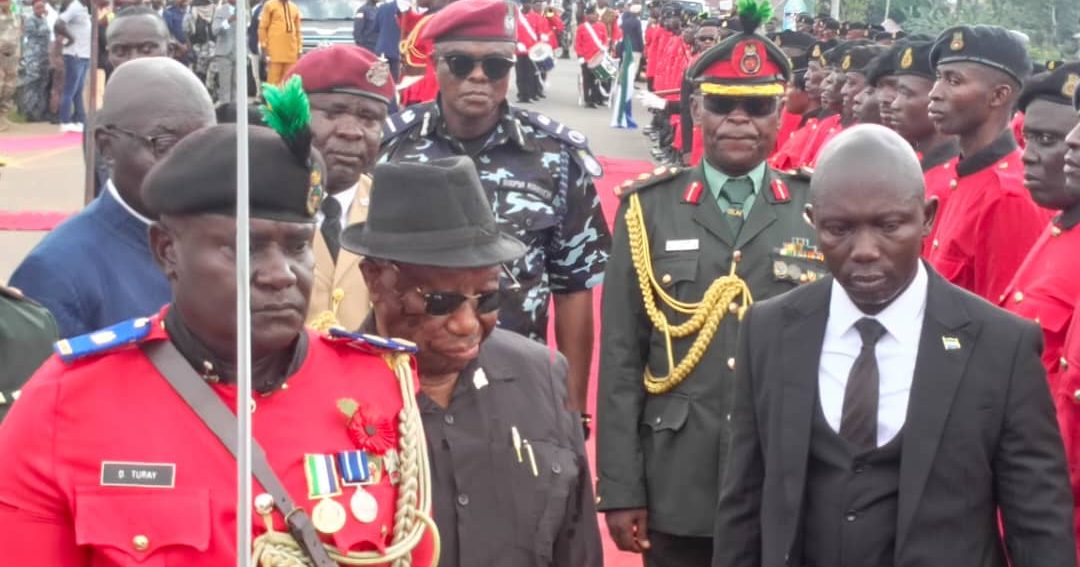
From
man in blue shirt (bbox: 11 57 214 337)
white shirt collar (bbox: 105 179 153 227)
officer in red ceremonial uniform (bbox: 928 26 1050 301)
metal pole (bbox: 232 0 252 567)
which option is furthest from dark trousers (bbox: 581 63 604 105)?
metal pole (bbox: 232 0 252 567)

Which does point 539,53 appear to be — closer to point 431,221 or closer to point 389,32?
point 389,32

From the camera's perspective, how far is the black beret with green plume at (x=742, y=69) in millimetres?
5418

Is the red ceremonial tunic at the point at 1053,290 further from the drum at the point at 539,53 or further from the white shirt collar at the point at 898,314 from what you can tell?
the drum at the point at 539,53

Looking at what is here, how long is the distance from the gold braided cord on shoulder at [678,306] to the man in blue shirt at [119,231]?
135 cm

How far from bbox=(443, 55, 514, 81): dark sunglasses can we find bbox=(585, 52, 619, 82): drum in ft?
83.2

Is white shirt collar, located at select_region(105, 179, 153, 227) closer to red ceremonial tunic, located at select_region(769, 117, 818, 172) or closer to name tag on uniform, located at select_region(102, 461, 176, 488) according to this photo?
name tag on uniform, located at select_region(102, 461, 176, 488)

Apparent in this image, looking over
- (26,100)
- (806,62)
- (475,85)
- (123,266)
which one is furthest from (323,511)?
(26,100)

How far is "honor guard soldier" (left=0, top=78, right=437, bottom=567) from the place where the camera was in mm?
2719

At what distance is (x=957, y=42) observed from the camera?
21.7ft

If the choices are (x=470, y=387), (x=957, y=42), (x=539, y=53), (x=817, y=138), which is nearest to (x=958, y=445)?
(x=470, y=387)

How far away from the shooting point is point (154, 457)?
2.77 m

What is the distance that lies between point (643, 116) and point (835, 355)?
88.6ft

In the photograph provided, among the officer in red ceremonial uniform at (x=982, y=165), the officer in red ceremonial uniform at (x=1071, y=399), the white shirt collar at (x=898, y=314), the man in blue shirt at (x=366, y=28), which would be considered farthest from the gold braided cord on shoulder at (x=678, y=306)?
the man in blue shirt at (x=366, y=28)

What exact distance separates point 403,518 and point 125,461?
493mm
